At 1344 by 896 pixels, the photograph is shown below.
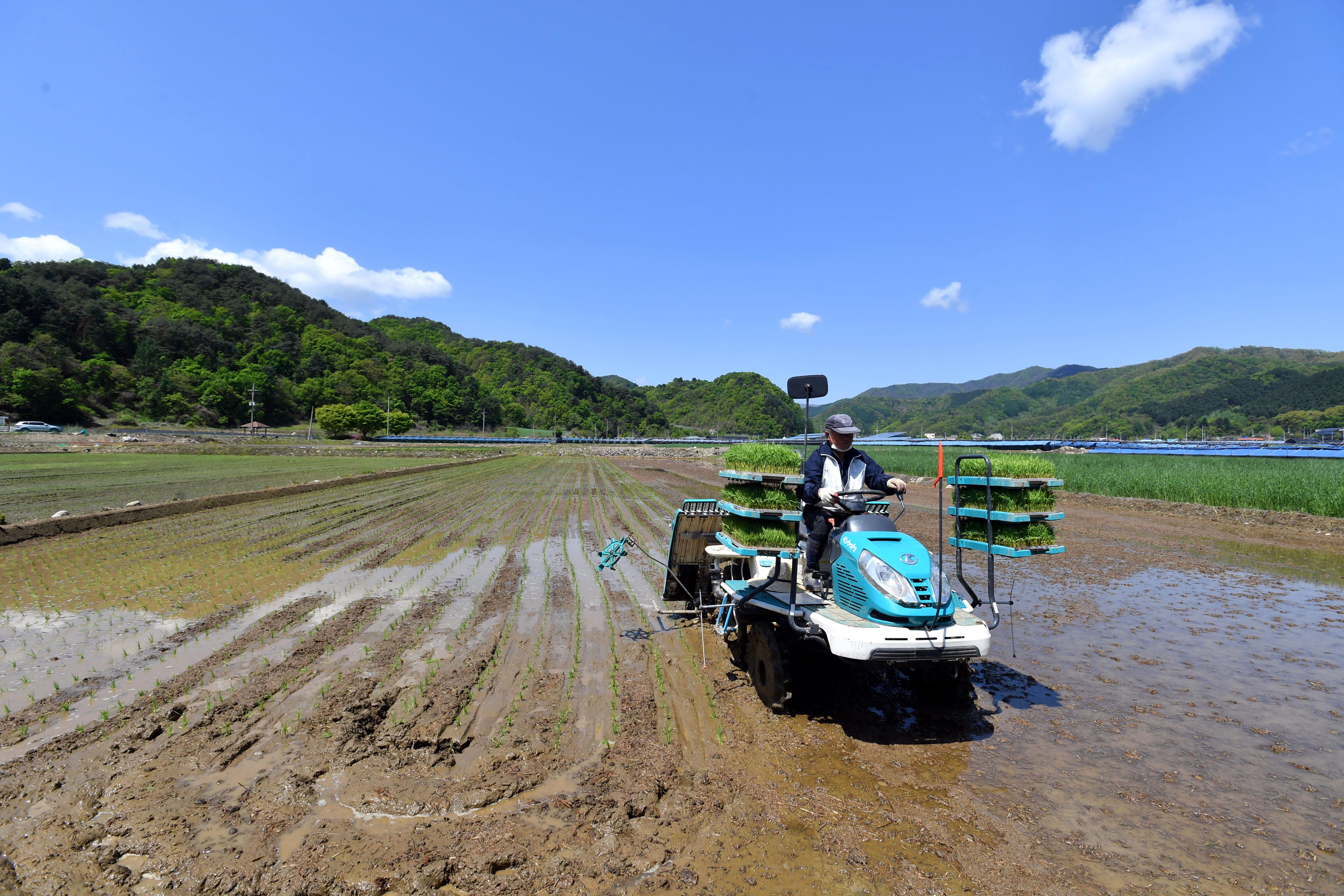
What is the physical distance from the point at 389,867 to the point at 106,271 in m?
155

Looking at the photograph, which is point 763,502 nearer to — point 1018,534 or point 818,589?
point 818,589

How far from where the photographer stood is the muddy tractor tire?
455 cm

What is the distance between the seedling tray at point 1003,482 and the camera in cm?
492

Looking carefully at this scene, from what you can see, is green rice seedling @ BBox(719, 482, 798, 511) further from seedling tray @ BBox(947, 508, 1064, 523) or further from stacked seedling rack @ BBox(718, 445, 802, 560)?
seedling tray @ BBox(947, 508, 1064, 523)

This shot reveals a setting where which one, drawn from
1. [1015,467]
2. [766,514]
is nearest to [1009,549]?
[1015,467]

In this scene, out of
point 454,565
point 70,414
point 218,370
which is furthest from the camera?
point 218,370

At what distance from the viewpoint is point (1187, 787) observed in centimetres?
369

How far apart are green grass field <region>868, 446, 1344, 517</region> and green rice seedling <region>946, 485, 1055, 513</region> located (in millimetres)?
4295

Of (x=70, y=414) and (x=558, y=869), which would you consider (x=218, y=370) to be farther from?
(x=558, y=869)

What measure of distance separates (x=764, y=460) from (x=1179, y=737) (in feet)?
12.4

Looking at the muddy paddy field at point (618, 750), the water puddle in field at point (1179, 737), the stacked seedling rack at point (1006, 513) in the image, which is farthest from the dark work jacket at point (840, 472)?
the water puddle in field at point (1179, 737)

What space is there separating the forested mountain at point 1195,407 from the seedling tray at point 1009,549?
78191mm

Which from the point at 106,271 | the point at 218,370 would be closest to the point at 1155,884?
the point at 218,370

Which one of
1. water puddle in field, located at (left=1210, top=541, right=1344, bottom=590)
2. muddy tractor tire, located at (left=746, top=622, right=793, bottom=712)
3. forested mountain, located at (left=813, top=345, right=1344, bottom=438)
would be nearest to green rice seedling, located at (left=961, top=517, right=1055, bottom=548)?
muddy tractor tire, located at (left=746, top=622, right=793, bottom=712)
